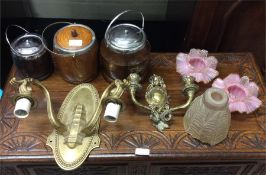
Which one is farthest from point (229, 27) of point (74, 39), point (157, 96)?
point (74, 39)

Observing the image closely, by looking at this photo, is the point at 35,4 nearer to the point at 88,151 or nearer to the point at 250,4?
the point at 88,151

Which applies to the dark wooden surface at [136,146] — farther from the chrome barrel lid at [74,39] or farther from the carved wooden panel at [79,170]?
the chrome barrel lid at [74,39]

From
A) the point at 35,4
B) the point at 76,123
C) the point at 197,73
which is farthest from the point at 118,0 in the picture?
the point at 76,123

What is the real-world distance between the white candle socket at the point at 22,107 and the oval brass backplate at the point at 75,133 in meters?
0.09

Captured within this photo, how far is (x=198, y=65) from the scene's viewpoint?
0.89 metres

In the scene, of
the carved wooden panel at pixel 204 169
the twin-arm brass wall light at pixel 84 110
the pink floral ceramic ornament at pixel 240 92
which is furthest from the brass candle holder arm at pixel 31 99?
the pink floral ceramic ornament at pixel 240 92

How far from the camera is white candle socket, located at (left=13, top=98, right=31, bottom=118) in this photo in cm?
71

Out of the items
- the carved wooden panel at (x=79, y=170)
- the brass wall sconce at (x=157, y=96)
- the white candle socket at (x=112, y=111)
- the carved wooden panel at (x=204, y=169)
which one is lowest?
the carved wooden panel at (x=79, y=170)

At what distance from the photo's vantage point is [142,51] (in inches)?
31.5

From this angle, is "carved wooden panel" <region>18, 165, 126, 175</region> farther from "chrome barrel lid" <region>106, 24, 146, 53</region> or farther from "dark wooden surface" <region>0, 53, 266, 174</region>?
"chrome barrel lid" <region>106, 24, 146, 53</region>

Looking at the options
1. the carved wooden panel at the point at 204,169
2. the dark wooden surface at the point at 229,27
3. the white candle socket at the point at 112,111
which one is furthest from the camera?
the dark wooden surface at the point at 229,27

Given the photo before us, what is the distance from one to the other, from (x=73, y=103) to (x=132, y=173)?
244 millimetres

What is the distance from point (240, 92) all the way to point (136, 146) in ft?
1.06

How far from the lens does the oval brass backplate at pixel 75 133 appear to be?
28.6 inches
